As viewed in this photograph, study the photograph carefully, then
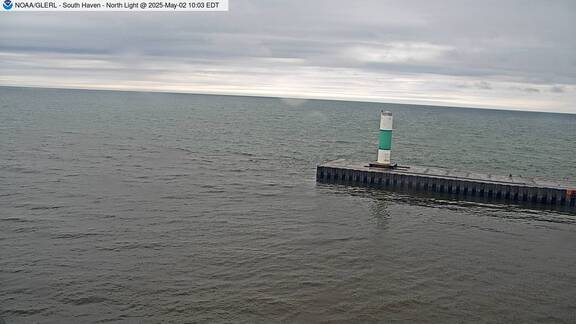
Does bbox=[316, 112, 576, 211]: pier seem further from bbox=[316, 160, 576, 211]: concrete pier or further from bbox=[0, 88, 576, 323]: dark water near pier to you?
bbox=[0, 88, 576, 323]: dark water near pier

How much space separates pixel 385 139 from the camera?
135ft

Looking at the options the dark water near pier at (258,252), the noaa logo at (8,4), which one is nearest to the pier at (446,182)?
the dark water near pier at (258,252)

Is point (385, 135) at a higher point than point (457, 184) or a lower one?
higher

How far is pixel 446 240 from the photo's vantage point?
88.3 feet

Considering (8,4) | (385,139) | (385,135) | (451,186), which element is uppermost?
(8,4)

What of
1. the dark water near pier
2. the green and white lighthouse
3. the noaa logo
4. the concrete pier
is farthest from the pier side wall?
the noaa logo

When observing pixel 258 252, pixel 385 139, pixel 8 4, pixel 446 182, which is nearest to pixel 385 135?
pixel 385 139

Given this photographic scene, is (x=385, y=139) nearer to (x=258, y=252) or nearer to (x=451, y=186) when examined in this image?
(x=451, y=186)

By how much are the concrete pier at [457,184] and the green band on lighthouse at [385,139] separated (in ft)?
6.44

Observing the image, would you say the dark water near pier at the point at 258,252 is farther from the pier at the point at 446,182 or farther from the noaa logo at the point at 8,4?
the noaa logo at the point at 8,4

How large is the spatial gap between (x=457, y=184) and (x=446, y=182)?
83 centimetres

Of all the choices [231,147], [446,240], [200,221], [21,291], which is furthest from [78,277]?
[231,147]

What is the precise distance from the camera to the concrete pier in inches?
1401

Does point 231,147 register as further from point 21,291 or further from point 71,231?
point 21,291
